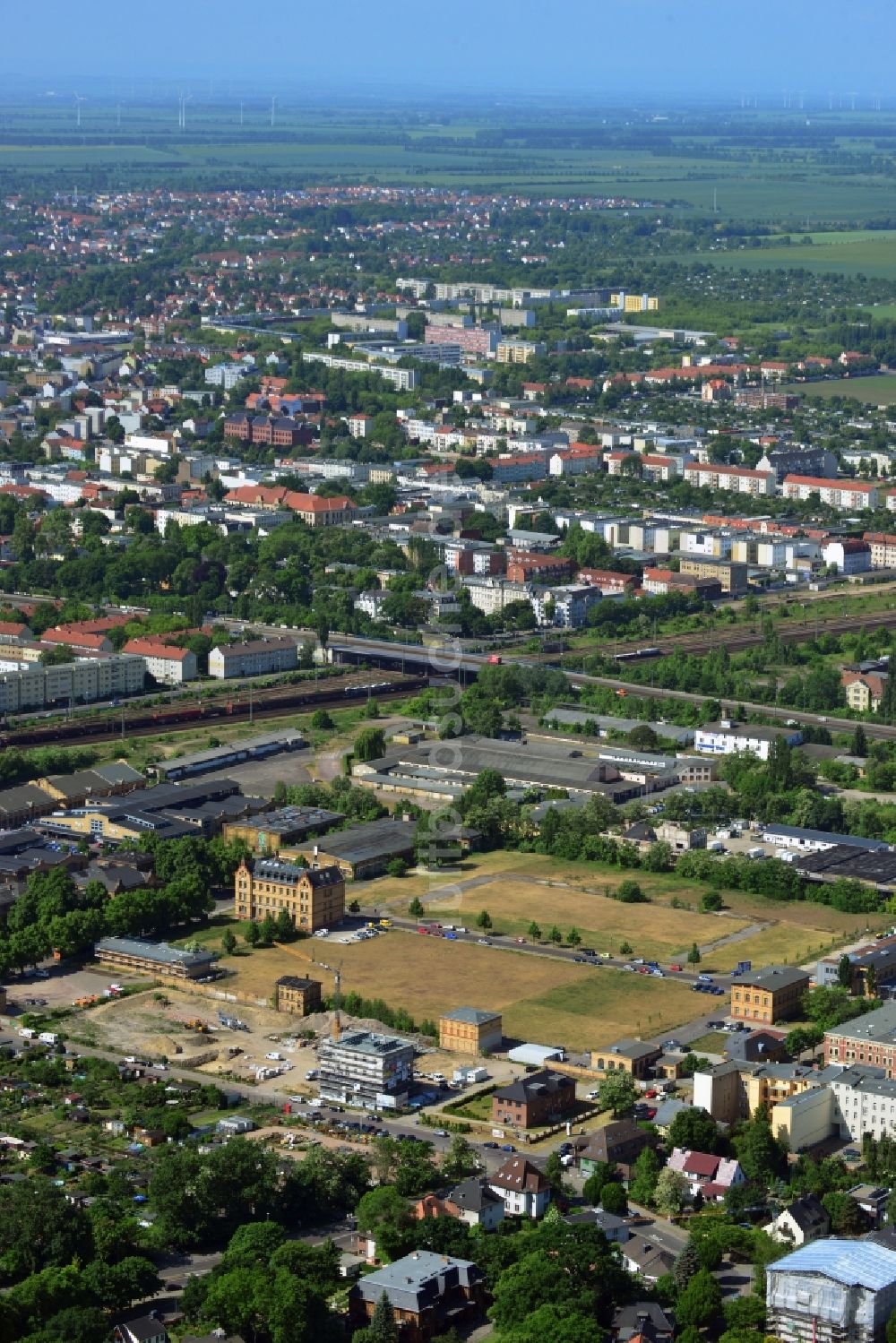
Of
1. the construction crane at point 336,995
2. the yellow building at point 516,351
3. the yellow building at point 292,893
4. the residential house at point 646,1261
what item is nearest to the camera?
the residential house at point 646,1261

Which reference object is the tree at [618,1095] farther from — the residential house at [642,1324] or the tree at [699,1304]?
the residential house at [642,1324]

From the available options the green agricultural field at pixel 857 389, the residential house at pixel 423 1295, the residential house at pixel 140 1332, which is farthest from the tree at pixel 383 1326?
the green agricultural field at pixel 857 389

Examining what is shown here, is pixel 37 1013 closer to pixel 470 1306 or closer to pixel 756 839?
pixel 470 1306

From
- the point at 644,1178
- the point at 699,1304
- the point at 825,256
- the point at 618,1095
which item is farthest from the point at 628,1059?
the point at 825,256

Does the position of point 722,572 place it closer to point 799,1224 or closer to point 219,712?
point 219,712

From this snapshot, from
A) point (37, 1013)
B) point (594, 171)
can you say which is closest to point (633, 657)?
point (37, 1013)

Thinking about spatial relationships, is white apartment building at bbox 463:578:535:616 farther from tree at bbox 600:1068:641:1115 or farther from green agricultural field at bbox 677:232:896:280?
green agricultural field at bbox 677:232:896:280

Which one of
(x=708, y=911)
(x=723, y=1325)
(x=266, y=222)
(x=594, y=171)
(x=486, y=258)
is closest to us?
(x=723, y=1325)
